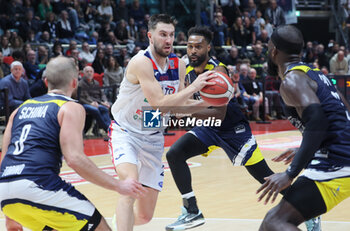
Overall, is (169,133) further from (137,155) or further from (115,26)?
(137,155)

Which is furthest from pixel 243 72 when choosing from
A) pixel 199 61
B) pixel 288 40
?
pixel 288 40

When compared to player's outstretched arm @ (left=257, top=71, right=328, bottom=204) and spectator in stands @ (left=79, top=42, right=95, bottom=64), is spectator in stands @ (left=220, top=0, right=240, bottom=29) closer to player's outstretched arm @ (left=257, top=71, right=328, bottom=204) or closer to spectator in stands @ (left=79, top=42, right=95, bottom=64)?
spectator in stands @ (left=79, top=42, right=95, bottom=64)

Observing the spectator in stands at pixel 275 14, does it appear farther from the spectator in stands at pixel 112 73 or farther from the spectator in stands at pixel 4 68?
the spectator in stands at pixel 4 68

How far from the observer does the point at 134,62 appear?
16.0 ft

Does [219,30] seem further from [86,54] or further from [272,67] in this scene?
[272,67]

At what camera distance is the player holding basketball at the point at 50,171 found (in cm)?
342

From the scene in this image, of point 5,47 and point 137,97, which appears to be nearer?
point 137,97

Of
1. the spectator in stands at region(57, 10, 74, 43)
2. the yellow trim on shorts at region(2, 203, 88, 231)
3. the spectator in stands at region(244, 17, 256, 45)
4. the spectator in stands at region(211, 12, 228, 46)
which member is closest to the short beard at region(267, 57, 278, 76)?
the yellow trim on shorts at region(2, 203, 88, 231)

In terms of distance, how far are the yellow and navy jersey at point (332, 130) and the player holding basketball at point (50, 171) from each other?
1.20 m

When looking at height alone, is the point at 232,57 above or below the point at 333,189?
below

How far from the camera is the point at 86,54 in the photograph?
14656 millimetres

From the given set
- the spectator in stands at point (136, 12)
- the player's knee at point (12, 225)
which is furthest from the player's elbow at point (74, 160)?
the spectator in stands at point (136, 12)

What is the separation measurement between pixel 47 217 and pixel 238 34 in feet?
53.3

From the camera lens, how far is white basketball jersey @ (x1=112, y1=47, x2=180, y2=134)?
498 centimetres
